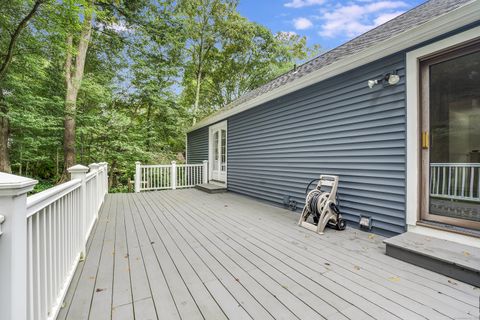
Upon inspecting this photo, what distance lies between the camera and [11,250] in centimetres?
91

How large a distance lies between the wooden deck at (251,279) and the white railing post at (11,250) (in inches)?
30.6

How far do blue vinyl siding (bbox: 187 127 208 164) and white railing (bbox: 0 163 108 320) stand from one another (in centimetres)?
681

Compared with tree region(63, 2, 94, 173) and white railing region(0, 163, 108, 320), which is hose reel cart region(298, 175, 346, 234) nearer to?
white railing region(0, 163, 108, 320)

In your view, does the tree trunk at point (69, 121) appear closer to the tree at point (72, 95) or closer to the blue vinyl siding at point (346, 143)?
the tree at point (72, 95)

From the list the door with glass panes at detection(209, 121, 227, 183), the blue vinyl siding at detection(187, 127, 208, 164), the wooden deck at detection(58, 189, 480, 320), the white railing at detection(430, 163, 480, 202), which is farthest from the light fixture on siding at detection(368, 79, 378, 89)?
the blue vinyl siding at detection(187, 127, 208, 164)

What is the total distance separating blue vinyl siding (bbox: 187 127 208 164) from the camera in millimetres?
9017

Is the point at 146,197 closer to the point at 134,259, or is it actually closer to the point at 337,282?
the point at 134,259

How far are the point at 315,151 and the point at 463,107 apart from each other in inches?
107

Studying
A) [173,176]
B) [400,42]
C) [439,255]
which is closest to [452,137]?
[400,42]

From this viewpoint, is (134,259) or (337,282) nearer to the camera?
(337,282)

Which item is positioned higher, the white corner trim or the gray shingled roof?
the gray shingled roof

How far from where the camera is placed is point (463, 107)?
414 cm

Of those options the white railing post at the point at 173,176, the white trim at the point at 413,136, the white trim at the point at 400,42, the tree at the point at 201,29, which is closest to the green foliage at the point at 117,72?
the tree at the point at 201,29

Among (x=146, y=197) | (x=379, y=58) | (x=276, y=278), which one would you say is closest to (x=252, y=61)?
(x=146, y=197)
